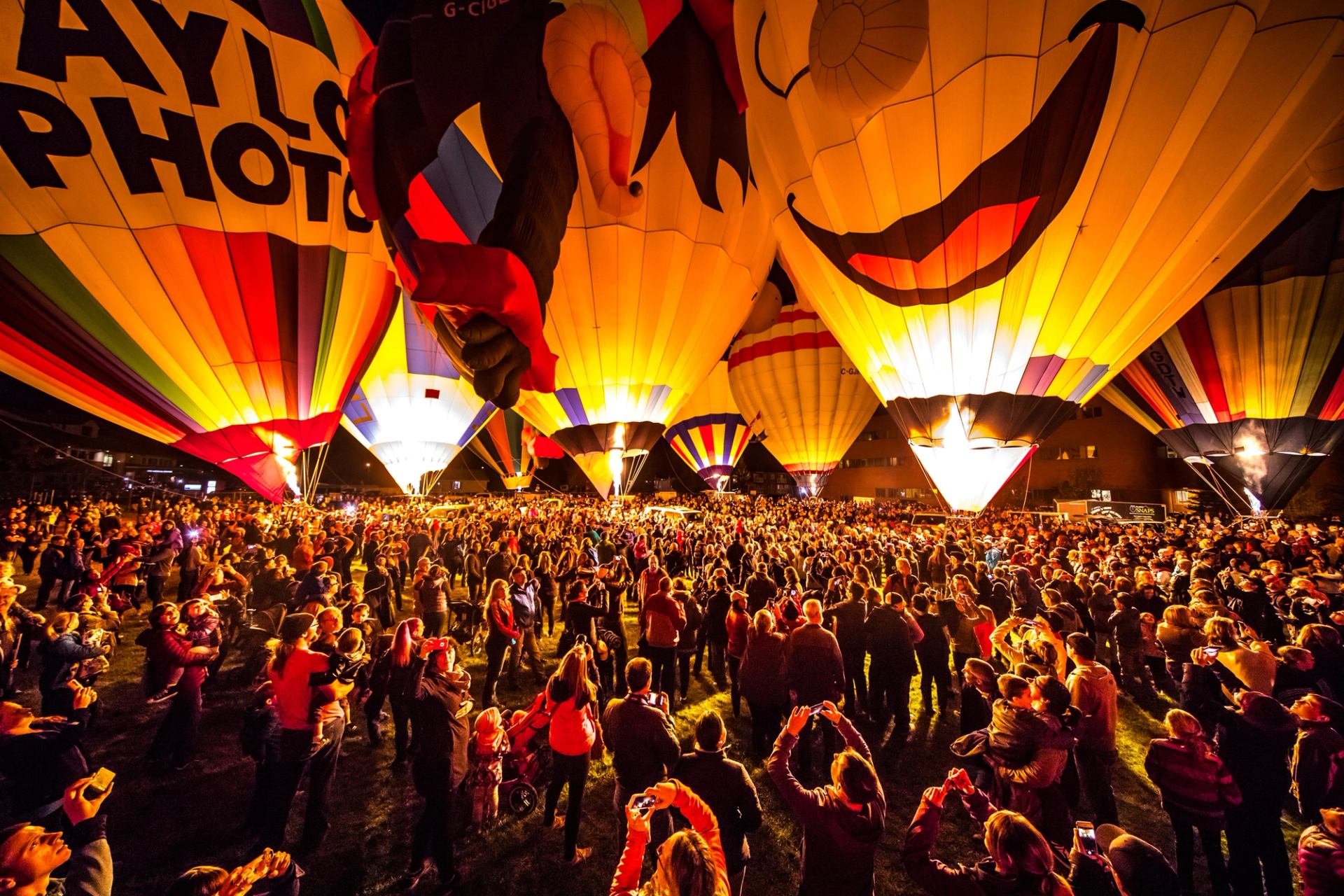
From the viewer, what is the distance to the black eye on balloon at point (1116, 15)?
14.9 ft

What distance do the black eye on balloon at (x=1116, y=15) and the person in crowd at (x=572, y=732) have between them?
258 inches

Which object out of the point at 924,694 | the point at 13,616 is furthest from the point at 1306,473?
the point at 13,616

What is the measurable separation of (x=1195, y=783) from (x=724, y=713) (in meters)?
2.99

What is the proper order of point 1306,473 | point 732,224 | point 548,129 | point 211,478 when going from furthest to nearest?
point 211,478 → point 1306,473 → point 732,224 → point 548,129

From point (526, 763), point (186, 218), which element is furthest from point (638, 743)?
point (186, 218)

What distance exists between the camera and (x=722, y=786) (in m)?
2.20

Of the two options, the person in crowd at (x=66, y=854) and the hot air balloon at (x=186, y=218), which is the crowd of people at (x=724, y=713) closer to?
the person in crowd at (x=66, y=854)

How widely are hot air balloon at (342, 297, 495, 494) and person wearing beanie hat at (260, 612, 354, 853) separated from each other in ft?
32.9

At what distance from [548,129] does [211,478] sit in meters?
40.8

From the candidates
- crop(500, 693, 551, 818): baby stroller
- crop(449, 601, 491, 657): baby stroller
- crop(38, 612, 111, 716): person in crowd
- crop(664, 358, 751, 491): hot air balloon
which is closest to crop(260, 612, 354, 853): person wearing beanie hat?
crop(500, 693, 551, 818): baby stroller

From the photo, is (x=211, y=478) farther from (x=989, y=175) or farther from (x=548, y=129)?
(x=989, y=175)

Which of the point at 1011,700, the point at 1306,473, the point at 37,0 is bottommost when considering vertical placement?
the point at 1011,700

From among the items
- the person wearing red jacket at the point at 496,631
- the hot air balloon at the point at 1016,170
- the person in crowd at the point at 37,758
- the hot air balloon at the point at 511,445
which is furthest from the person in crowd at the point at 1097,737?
the hot air balloon at the point at 511,445

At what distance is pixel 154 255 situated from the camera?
6191 millimetres
